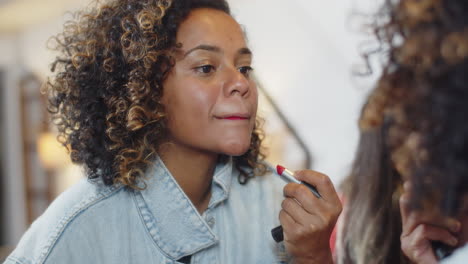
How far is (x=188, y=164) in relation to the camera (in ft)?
3.53

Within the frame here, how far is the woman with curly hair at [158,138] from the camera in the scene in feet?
3.14

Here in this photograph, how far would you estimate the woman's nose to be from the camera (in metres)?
1.00

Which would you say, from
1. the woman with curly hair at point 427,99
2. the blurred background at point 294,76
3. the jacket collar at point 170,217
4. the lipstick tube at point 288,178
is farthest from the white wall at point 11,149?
the woman with curly hair at point 427,99

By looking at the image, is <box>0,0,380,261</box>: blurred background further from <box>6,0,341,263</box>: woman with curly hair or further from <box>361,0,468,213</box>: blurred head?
<box>361,0,468,213</box>: blurred head

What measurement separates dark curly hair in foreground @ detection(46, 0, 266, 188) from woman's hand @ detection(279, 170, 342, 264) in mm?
311

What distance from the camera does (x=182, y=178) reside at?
1.08 metres

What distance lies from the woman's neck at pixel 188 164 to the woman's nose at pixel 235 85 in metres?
0.16

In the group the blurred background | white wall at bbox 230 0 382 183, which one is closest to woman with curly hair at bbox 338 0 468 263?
the blurred background

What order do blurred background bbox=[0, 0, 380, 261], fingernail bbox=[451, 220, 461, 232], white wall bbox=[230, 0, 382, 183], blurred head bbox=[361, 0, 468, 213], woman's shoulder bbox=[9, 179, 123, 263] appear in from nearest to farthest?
1. blurred head bbox=[361, 0, 468, 213]
2. fingernail bbox=[451, 220, 461, 232]
3. woman's shoulder bbox=[9, 179, 123, 263]
4. blurred background bbox=[0, 0, 380, 261]
5. white wall bbox=[230, 0, 382, 183]

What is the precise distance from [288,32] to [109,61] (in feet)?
7.15

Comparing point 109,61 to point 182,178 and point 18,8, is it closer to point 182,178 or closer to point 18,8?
point 182,178

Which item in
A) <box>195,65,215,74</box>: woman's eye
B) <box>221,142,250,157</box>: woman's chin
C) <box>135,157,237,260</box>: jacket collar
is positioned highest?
<box>195,65,215,74</box>: woman's eye

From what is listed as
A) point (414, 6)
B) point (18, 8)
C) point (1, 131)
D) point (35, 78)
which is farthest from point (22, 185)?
point (414, 6)

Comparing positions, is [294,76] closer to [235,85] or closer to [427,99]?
[235,85]
